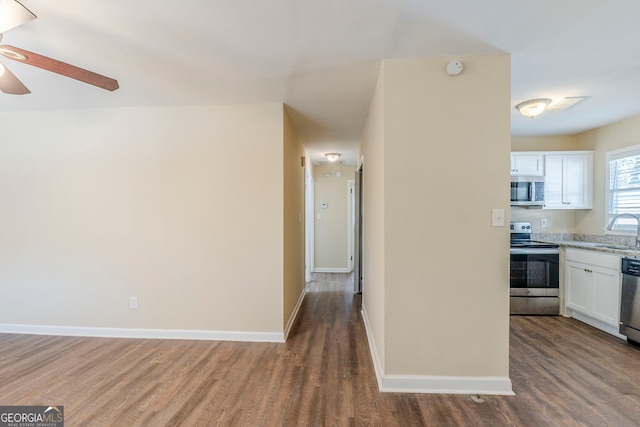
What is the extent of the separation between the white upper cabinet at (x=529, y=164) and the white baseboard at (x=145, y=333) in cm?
375

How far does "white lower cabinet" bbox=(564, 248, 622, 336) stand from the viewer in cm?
284

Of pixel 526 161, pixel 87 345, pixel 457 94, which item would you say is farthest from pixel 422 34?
pixel 87 345

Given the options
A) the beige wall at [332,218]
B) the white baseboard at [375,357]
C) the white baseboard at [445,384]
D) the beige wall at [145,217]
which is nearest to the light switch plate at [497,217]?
the white baseboard at [445,384]

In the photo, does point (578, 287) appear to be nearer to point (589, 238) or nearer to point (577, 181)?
point (589, 238)

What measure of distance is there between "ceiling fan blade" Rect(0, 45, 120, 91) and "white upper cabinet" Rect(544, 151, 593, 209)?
492 cm

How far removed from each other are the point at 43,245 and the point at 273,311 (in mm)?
2595

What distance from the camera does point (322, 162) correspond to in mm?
5910

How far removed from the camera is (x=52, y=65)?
5.32 ft

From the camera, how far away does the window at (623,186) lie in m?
3.21

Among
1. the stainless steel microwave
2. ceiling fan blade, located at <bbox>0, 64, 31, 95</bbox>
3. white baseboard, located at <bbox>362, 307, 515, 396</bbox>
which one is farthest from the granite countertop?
ceiling fan blade, located at <bbox>0, 64, 31, 95</bbox>

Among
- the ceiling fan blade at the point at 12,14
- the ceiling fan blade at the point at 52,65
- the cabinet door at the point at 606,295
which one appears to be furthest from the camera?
the cabinet door at the point at 606,295

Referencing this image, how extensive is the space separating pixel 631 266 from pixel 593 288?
0.51 metres

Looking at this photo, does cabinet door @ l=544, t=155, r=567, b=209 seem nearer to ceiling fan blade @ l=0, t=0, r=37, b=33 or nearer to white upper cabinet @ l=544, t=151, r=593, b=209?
white upper cabinet @ l=544, t=151, r=593, b=209

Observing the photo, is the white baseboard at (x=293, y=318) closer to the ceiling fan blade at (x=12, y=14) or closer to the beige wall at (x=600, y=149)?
the ceiling fan blade at (x=12, y=14)
